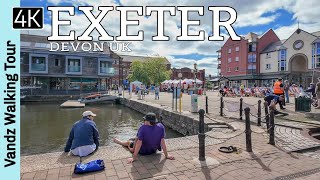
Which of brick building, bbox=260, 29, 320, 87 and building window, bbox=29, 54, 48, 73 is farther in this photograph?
brick building, bbox=260, 29, 320, 87

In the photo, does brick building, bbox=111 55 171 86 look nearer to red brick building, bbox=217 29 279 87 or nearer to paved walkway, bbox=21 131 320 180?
red brick building, bbox=217 29 279 87

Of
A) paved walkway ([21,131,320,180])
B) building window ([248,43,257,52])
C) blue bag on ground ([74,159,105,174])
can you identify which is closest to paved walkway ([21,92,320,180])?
paved walkway ([21,131,320,180])

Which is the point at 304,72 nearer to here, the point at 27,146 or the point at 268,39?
the point at 268,39

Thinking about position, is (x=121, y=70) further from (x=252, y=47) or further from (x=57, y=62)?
(x=252, y=47)

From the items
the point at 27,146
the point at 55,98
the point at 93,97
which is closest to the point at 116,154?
the point at 27,146

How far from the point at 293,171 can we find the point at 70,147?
15.3 feet

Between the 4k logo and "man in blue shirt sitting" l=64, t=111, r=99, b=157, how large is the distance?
7.13 ft

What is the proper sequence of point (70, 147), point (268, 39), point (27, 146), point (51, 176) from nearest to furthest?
point (51, 176) < point (70, 147) < point (27, 146) < point (268, 39)

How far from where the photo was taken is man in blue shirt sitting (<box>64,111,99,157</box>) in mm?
4773

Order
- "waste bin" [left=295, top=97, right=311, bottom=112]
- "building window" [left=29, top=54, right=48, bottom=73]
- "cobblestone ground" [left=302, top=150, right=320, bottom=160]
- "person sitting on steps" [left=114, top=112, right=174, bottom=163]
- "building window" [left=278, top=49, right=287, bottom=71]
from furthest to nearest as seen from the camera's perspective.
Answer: "building window" [left=278, top=49, right=287, bottom=71] < "building window" [left=29, top=54, right=48, bottom=73] < "waste bin" [left=295, top=97, right=311, bottom=112] < "cobblestone ground" [left=302, top=150, right=320, bottom=160] < "person sitting on steps" [left=114, top=112, right=174, bottom=163]

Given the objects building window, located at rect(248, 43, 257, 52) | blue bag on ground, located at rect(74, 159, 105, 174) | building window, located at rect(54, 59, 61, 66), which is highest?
building window, located at rect(248, 43, 257, 52)

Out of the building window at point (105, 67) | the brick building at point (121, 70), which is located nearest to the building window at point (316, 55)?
the building window at point (105, 67)

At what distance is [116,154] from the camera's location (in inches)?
191

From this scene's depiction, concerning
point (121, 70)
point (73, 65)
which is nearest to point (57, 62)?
point (73, 65)
